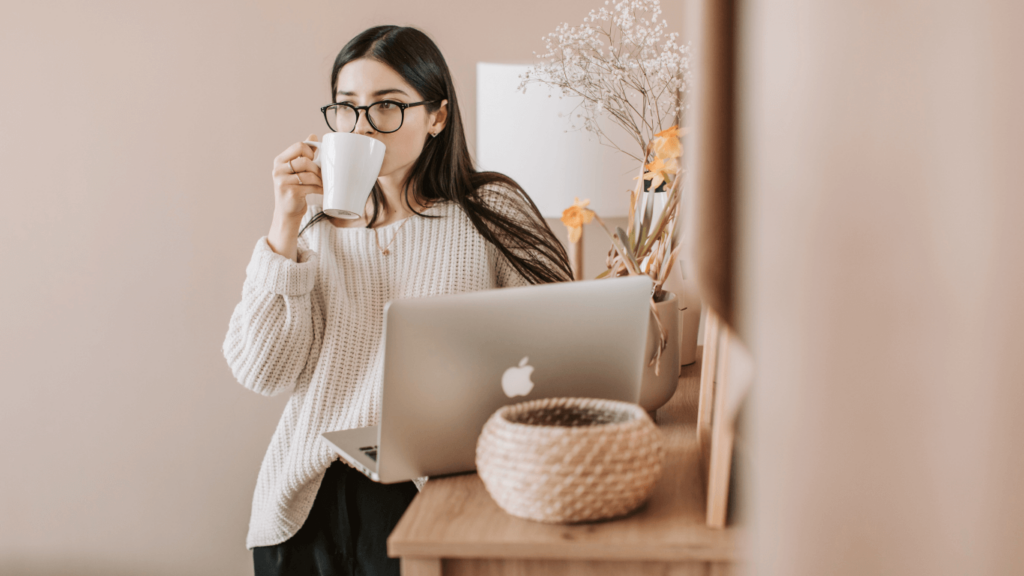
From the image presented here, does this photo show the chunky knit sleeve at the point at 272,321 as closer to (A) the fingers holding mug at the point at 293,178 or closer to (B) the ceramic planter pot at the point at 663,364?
(A) the fingers holding mug at the point at 293,178

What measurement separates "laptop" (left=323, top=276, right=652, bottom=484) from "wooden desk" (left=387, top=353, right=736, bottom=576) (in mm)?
68

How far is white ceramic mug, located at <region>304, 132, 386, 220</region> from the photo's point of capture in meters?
0.93

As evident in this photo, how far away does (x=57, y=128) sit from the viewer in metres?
1.75

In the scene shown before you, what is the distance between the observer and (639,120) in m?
1.48

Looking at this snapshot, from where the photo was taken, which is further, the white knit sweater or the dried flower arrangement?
the white knit sweater

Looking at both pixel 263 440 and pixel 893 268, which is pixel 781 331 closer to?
pixel 893 268

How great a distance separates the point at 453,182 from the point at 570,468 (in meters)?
0.90

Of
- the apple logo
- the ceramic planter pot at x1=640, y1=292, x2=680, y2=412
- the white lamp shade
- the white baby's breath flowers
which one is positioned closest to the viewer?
the apple logo

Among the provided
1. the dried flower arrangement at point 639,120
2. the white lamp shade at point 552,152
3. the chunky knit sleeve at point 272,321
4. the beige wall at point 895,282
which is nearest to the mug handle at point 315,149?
the chunky knit sleeve at point 272,321

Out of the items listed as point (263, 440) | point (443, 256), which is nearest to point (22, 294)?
point (263, 440)

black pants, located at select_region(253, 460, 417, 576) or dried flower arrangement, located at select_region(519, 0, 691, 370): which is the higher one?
dried flower arrangement, located at select_region(519, 0, 691, 370)

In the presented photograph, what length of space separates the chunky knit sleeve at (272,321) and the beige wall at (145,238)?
2.32ft

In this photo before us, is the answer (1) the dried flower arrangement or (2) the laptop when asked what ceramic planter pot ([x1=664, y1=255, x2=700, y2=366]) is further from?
(2) the laptop

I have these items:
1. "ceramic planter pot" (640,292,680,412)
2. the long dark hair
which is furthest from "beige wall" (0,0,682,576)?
"ceramic planter pot" (640,292,680,412)
